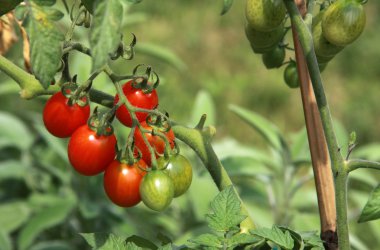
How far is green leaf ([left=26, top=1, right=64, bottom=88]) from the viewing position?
0.90 meters

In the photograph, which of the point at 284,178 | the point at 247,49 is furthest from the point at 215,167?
the point at 247,49

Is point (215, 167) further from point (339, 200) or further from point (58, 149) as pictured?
point (58, 149)

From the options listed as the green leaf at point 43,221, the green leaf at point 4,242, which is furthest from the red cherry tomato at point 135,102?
the green leaf at point 43,221

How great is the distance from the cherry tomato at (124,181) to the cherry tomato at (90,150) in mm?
19

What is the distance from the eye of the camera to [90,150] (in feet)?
3.73

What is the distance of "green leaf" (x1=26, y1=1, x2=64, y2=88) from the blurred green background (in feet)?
1.99

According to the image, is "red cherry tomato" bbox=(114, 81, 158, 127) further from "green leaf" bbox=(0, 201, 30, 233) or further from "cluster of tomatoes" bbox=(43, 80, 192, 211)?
"green leaf" bbox=(0, 201, 30, 233)

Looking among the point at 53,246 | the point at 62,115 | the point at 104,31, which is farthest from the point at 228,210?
the point at 53,246

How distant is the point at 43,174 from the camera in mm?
2807

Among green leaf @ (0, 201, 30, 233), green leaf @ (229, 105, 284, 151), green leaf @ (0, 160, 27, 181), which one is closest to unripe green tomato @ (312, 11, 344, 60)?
green leaf @ (229, 105, 284, 151)

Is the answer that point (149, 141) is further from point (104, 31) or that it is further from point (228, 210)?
point (104, 31)

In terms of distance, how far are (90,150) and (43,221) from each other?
1.30m

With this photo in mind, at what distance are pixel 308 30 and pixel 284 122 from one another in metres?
3.41

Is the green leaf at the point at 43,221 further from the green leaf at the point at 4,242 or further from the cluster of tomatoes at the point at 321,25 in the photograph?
the cluster of tomatoes at the point at 321,25
